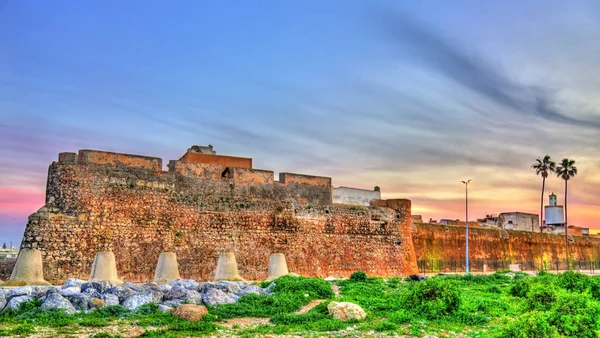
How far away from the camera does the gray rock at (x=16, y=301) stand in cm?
1288

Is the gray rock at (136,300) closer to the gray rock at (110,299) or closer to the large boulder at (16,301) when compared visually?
the gray rock at (110,299)

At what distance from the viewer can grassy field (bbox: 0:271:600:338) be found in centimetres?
1078

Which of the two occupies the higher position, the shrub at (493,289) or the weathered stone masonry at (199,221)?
the weathered stone masonry at (199,221)

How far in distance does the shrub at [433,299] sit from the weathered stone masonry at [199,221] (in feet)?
42.0

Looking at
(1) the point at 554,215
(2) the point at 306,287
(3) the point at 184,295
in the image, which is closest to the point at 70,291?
(3) the point at 184,295

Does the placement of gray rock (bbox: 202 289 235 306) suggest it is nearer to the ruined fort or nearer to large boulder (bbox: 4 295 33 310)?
large boulder (bbox: 4 295 33 310)

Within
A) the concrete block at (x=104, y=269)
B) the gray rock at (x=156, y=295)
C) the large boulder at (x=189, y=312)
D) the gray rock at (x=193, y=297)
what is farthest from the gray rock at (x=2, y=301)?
the concrete block at (x=104, y=269)

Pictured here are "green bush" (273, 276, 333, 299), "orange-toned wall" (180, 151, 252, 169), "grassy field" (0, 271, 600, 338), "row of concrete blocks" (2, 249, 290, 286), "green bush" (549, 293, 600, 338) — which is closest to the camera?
"green bush" (549, 293, 600, 338)

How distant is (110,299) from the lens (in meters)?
13.9

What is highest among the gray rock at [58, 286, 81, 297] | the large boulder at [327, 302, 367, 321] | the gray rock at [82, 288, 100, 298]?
the gray rock at [58, 286, 81, 297]

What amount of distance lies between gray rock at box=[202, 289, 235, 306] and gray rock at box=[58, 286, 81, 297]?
10.6ft

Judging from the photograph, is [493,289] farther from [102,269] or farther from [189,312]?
[102,269]

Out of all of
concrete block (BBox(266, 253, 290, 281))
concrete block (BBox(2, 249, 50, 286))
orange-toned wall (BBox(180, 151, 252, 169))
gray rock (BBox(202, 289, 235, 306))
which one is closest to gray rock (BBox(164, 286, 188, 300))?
gray rock (BBox(202, 289, 235, 306))

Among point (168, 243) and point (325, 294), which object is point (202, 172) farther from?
point (325, 294)
